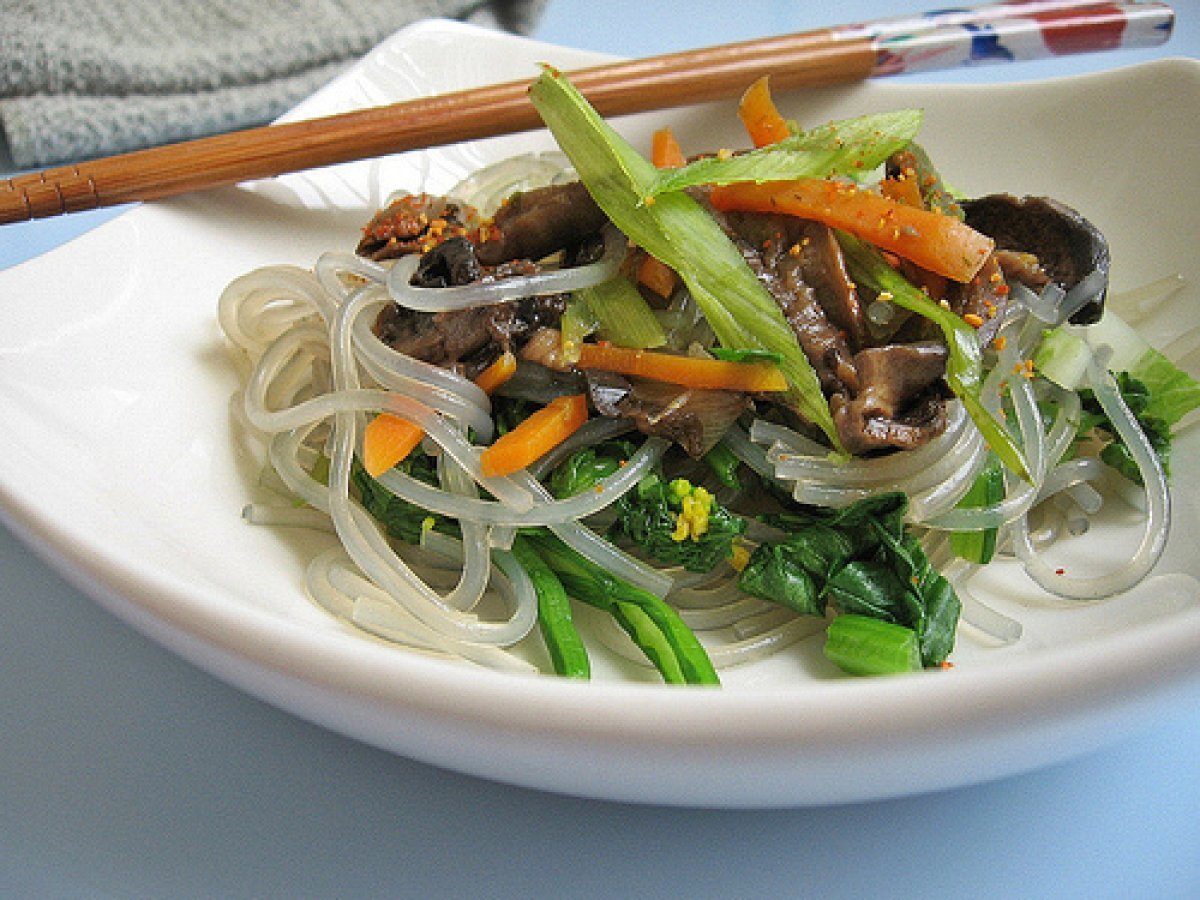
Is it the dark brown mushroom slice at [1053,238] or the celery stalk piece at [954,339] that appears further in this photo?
the dark brown mushroom slice at [1053,238]

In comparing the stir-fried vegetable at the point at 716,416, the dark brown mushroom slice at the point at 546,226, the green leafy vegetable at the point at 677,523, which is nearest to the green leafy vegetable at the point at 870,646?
the stir-fried vegetable at the point at 716,416

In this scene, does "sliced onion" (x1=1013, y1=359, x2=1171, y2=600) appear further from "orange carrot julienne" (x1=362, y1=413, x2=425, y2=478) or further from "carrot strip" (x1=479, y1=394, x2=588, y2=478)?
"orange carrot julienne" (x1=362, y1=413, x2=425, y2=478)

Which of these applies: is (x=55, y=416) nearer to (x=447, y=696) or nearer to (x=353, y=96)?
(x=447, y=696)

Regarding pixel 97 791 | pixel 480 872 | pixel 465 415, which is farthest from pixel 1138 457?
pixel 97 791

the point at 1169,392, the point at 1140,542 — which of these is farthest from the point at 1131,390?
the point at 1140,542

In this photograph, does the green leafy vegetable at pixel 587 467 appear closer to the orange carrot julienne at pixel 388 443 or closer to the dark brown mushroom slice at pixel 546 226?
the orange carrot julienne at pixel 388 443

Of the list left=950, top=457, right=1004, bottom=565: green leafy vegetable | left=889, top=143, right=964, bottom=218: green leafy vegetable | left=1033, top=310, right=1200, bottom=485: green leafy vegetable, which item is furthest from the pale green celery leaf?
left=889, top=143, right=964, bottom=218: green leafy vegetable
